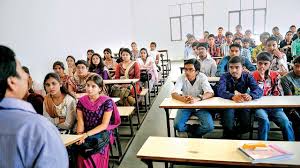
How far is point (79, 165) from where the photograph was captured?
2.33 m

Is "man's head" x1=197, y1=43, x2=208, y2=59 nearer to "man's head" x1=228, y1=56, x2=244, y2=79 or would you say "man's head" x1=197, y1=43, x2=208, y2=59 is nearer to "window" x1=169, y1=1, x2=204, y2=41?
"man's head" x1=228, y1=56, x2=244, y2=79

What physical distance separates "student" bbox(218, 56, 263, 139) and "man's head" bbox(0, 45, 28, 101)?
228 cm

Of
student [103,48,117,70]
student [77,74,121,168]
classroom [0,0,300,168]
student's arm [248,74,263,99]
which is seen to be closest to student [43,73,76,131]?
classroom [0,0,300,168]

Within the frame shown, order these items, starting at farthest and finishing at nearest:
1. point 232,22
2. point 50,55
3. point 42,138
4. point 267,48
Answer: point 232,22 < point 50,55 < point 267,48 < point 42,138

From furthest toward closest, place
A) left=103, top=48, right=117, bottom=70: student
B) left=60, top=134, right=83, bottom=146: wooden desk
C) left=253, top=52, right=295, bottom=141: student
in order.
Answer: left=103, top=48, right=117, bottom=70: student → left=253, top=52, right=295, bottom=141: student → left=60, top=134, right=83, bottom=146: wooden desk

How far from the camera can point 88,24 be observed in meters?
6.32

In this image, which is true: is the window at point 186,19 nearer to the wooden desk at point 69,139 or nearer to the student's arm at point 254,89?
the student's arm at point 254,89

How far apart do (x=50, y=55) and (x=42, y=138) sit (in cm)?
422

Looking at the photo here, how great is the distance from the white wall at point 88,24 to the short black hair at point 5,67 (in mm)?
3167

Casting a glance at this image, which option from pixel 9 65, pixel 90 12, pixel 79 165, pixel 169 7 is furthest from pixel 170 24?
pixel 9 65

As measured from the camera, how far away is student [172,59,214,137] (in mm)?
2818

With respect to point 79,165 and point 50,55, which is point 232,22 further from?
point 79,165

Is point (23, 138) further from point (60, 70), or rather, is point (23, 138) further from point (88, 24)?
point (88, 24)

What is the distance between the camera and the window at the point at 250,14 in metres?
9.95
